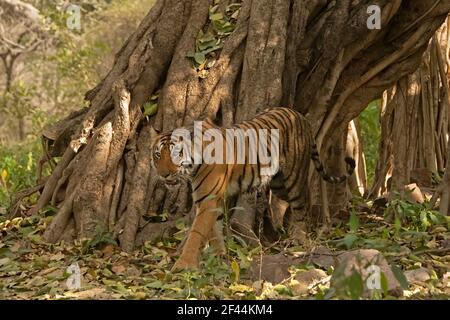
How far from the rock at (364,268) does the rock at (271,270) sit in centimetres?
32

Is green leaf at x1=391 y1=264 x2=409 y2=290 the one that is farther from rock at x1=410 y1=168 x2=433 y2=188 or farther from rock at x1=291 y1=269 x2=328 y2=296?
rock at x1=410 y1=168 x2=433 y2=188

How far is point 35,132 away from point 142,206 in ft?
29.4

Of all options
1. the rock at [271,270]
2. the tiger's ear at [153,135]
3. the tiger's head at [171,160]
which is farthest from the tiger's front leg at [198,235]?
the tiger's ear at [153,135]

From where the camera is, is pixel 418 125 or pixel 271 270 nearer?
pixel 271 270

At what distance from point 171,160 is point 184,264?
645 mm

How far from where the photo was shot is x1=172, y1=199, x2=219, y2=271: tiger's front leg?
17.1ft

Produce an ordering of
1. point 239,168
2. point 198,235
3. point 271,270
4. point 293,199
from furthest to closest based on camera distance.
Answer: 1. point 293,199
2. point 239,168
3. point 198,235
4. point 271,270

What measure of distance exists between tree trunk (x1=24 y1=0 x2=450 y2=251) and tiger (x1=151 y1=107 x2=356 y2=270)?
1.35ft

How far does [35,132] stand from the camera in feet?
48.2

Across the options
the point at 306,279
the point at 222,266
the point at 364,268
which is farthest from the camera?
the point at 222,266

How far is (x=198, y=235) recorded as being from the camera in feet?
→ 17.5

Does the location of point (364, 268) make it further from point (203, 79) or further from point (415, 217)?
point (203, 79)

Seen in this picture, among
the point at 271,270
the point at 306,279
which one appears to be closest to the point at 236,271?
the point at 271,270

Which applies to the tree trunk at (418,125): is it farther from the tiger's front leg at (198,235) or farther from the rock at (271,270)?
the rock at (271,270)
